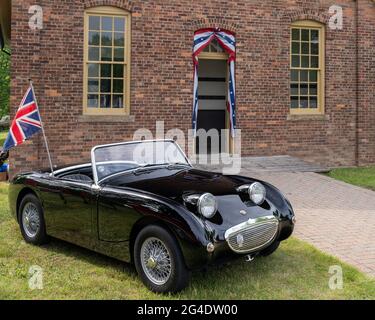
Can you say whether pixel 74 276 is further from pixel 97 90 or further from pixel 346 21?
pixel 346 21

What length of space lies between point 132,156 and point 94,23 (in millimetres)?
6965

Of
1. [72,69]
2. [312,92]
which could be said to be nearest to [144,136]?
[72,69]

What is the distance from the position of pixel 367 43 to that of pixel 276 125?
12.3 feet

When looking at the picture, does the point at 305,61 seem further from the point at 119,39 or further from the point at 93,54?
the point at 93,54

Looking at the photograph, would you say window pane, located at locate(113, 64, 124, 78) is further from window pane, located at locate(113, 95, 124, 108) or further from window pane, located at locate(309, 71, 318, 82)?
window pane, located at locate(309, 71, 318, 82)

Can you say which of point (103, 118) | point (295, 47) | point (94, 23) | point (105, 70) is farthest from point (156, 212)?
point (295, 47)

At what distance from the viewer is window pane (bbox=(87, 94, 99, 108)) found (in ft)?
36.5

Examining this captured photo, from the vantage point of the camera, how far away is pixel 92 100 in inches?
440

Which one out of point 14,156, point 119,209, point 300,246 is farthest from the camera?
point 14,156

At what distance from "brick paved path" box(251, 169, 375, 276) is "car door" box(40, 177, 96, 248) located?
2.82m

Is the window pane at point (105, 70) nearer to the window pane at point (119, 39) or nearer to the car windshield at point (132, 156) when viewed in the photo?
the window pane at point (119, 39)

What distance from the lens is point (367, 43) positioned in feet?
43.3

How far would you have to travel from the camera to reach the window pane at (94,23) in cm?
1109

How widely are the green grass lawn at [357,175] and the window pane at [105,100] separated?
5.81 m
